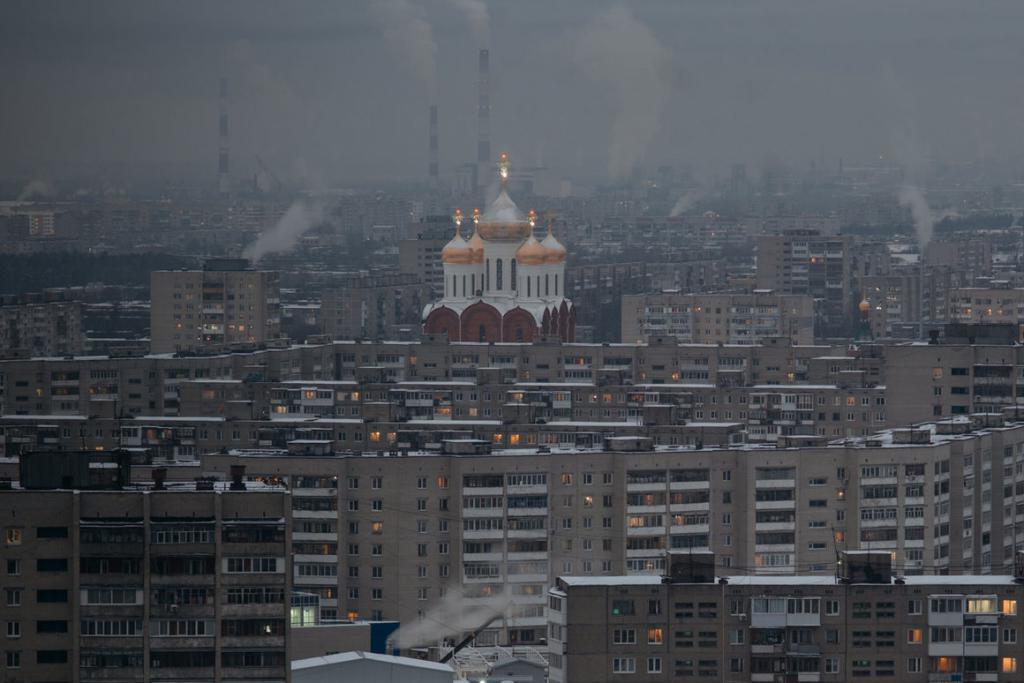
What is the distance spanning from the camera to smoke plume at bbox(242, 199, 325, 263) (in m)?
94.9

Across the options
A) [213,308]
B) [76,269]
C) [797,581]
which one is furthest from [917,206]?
[797,581]

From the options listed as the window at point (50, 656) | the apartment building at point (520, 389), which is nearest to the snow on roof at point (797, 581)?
the window at point (50, 656)

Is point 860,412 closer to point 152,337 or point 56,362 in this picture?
point 56,362

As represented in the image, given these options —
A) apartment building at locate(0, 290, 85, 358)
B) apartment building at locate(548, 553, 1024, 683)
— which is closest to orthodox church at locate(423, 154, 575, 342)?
apartment building at locate(0, 290, 85, 358)

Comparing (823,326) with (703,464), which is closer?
(703,464)

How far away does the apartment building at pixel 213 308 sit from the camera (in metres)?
68.0

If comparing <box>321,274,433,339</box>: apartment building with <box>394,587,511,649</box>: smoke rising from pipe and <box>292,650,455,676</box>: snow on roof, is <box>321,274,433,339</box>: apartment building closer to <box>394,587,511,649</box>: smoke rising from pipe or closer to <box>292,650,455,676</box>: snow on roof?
<box>394,587,511,649</box>: smoke rising from pipe

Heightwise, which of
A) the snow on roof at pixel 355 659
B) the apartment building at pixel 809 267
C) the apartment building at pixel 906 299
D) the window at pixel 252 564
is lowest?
the snow on roof at pixel 355 659

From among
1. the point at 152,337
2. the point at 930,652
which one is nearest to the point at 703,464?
the point at 930,652

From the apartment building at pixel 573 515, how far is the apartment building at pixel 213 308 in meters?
33.5

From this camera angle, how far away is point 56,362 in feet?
176

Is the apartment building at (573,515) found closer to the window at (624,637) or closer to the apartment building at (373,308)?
the window at (624,637)

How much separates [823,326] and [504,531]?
49.4 metres

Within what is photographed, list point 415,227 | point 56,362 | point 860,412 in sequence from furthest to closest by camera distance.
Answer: point 415,227, point 56,362, point 860,412
